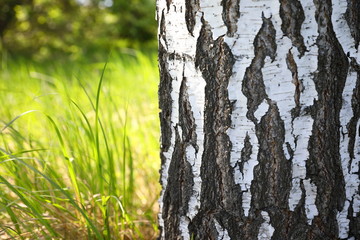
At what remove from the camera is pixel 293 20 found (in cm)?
121

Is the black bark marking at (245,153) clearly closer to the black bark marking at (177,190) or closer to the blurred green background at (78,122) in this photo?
the black bark marking at (177,190)

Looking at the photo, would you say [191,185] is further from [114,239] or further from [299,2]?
[299,2]

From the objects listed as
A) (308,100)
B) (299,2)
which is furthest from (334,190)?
(299,2)

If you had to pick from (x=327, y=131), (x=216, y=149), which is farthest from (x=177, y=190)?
(x=327, y=131)

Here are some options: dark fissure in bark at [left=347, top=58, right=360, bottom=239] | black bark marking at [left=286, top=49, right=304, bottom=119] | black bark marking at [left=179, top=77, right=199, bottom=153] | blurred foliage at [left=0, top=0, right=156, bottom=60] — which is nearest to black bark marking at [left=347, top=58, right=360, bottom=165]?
dark fissure in bark at [left=347, top=58, right=360, bottom=239]

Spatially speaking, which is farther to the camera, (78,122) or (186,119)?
(78,122)

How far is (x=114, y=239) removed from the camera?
1616 millimetres

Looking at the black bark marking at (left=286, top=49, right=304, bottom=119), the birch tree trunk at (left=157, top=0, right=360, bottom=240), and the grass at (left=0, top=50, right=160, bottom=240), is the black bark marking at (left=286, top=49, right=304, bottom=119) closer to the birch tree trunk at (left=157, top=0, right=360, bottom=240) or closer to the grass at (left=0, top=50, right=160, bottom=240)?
the birch tree trunk at (left=157, top=0, right=360, bottom=240)

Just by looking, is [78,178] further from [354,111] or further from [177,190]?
[354,111]

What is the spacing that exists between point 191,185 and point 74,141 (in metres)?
0.68

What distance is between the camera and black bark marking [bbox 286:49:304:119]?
122cm

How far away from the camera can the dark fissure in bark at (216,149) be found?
127cm

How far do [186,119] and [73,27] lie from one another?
21.2 feet

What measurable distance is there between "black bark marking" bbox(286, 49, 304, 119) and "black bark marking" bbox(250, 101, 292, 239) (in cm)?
5
